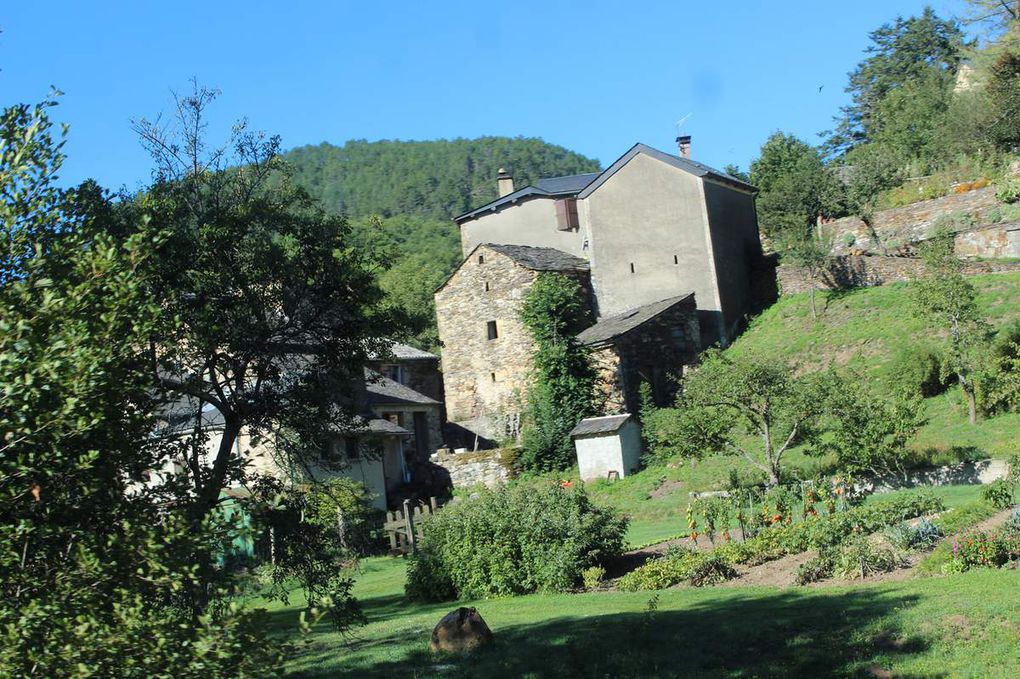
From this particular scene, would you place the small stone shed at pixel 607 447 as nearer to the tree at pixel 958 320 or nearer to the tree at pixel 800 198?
the tree at pixel 958 320

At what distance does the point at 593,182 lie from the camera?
4075 centimetres

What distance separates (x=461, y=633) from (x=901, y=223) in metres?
31.9

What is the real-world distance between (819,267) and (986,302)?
7.20 metres

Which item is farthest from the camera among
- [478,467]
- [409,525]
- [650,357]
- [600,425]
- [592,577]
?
[650,357]

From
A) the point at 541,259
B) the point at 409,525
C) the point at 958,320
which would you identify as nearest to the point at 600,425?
the point at 541,259

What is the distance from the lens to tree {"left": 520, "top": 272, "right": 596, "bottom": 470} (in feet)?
114

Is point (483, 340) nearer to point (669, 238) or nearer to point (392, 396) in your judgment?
point (392, 396)

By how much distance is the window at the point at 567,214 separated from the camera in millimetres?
42031

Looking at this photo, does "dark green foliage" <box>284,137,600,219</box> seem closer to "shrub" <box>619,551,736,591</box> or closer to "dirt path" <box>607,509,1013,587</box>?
"dirt path" <box>607,509,1013,587</box>

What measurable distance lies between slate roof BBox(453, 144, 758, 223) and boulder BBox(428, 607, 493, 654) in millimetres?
28503

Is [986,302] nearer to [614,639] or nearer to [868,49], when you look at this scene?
[614,639]

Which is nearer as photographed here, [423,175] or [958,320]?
[958,320]

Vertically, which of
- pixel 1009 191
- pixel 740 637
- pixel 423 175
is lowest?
pixel 740 637

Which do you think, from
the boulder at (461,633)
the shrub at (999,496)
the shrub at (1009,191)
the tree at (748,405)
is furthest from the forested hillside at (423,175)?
the boulder at (461,633)
